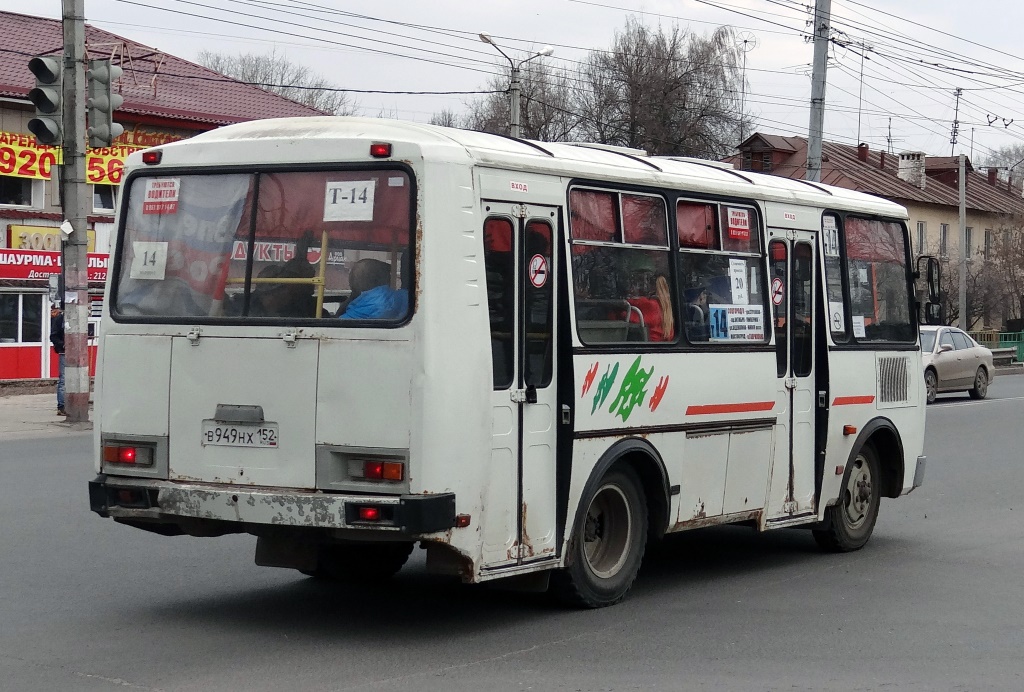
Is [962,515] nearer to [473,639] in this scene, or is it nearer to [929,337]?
[473,639]

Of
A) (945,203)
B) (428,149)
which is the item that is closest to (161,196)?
(428,149)

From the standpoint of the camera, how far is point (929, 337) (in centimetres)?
2953

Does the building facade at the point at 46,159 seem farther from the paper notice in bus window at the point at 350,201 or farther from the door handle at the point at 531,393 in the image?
the door handle at the point at 531,393

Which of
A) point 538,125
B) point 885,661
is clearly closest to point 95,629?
point 885,661

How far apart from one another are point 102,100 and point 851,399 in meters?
12.5

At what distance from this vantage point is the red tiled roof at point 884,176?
71.4m

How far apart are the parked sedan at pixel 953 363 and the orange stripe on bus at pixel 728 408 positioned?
20360 mm

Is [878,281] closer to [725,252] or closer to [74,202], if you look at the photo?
[725,252]

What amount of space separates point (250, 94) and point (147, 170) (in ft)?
101

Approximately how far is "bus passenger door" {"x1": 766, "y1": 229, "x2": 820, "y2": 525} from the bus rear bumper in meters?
3.55

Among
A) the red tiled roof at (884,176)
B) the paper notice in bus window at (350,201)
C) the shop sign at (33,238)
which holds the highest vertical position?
the red tiled roof at (884,176)

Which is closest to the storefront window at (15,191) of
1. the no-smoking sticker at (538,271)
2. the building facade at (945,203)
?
the no-smoking sticker at (538,271)

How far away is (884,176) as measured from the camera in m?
76.4

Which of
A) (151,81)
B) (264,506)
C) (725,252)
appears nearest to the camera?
(264,506)
